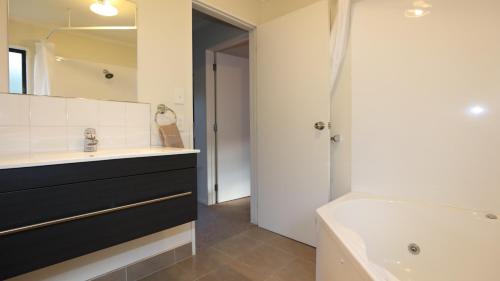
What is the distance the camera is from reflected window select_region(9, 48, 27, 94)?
48.3 inches

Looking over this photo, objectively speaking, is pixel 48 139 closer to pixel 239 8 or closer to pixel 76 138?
pixel 76 138

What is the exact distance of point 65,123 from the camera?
4.49 ft

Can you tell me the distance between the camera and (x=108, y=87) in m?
1.57

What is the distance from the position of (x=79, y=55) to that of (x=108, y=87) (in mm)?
244

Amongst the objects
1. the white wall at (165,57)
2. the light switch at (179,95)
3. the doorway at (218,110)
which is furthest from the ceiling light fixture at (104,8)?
the doorway at (218,110)

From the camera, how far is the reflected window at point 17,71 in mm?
1226

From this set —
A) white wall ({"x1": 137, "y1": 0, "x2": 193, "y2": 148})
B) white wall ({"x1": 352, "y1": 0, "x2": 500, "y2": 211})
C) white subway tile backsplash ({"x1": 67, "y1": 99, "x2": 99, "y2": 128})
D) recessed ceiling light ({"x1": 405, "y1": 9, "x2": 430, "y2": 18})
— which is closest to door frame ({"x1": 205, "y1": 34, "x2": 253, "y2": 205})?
white wall ({"x1": 137, "y1": 0, "x2": 193, "y2": 148})

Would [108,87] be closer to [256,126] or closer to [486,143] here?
[256,126]

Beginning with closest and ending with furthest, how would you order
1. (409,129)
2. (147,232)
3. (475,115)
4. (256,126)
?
(147,232) < (475,115) < (409,129) < (256,126)

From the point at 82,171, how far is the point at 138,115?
660 mm

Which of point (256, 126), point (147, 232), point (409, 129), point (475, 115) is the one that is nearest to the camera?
point (147, 232)

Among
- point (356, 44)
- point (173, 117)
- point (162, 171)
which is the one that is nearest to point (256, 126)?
point (173, 117)

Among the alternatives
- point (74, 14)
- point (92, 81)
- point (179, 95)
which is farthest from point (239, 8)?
point (92, 81)

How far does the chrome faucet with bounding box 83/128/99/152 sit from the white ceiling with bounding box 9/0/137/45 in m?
0.64
